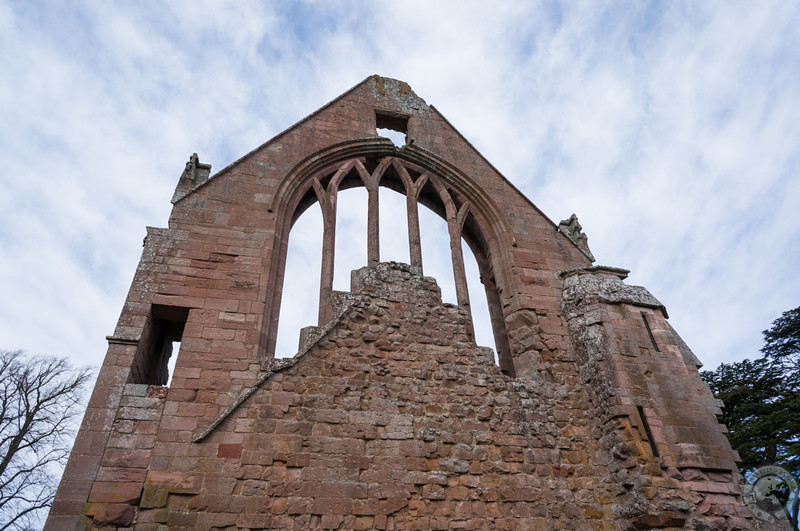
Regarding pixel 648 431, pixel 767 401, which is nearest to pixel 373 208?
pixel 648 431

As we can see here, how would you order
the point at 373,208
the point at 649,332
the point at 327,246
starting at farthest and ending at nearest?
1. the point at 373,208
2. the point at 327,246
3. the point at 649,332

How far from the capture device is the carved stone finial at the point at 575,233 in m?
9.30

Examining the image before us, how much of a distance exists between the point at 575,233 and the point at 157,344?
7.66m

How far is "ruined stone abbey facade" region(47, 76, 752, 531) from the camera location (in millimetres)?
5238

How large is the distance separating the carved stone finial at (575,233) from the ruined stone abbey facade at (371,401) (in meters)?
1.13

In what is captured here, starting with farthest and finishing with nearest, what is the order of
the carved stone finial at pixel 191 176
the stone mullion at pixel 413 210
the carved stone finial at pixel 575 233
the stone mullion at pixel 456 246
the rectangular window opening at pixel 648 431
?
the carved stone finial at pixel 575 233, the stone mullion at pixel 413 210, the stone mullion at pixel 456 246, the carved stone finial at pixel 191 176, the rectangular window opening at pixel 648 431

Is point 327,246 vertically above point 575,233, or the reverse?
point 575,233

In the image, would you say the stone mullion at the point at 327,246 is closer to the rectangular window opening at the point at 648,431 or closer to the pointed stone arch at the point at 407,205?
the pointed stone arch at the point at 407,205

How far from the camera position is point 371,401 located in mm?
6074

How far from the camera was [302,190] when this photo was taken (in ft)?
27.7

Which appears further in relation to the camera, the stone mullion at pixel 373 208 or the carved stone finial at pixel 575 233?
the carved stone finial at pixel 575 233

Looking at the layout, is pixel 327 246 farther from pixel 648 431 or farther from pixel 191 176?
pixel 648 431

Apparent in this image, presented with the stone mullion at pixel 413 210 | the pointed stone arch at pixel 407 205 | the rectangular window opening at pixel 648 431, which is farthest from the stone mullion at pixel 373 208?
the rectangular window opening at pixel 648 431

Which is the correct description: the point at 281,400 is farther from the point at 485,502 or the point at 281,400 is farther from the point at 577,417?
the point at 577,417
